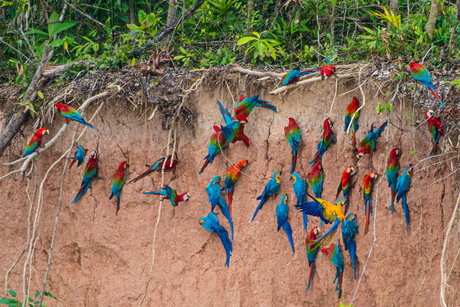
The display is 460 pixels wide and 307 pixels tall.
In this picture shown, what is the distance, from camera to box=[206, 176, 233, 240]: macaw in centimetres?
281

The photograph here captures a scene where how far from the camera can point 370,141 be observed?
253 cm

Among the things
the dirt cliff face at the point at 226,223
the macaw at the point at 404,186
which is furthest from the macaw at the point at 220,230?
the macaw at the point at 404,186

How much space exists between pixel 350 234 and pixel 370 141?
59cm

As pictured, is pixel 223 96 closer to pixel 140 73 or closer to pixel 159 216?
pixel 140 73

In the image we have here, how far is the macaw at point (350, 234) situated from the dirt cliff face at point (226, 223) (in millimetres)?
42

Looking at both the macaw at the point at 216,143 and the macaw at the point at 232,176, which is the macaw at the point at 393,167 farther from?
the macaw at the point at 216,143

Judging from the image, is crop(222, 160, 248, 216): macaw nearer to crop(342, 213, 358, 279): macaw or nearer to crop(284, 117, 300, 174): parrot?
crop(284, 117, 300, 174): parrot

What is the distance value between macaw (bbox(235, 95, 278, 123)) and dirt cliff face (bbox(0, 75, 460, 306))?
61 millimetres

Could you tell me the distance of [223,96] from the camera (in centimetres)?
288

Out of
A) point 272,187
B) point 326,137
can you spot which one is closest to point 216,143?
point 272,187

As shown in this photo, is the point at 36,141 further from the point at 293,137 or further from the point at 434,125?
the point at 434,125

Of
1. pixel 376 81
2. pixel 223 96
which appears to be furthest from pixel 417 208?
pixel 223 96

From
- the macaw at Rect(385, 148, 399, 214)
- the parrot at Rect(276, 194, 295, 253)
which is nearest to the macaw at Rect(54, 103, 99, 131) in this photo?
the parrot at Rect(276, 194, 295, 253)

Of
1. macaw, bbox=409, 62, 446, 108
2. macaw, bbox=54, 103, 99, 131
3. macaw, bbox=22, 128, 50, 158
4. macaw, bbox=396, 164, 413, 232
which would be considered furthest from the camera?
macaw, bbox=22, 128, 50, 158
